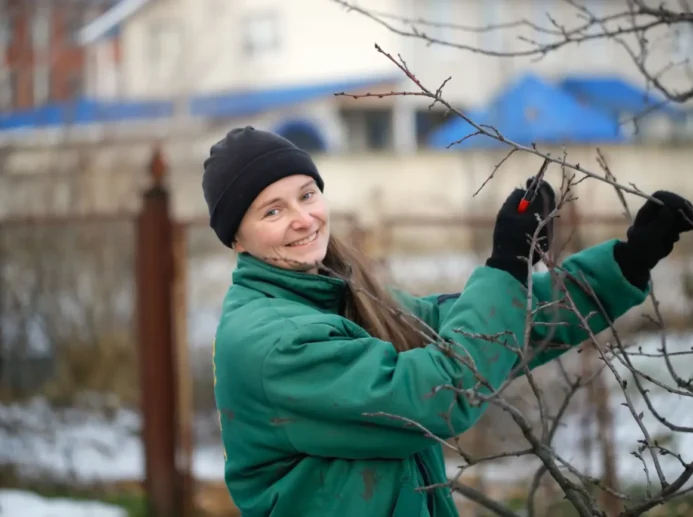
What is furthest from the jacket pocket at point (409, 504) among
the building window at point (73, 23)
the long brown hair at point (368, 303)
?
the building window at point (73, 23)

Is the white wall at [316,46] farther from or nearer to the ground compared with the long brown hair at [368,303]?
farther from the ground

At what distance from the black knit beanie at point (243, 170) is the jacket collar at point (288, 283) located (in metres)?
0.12

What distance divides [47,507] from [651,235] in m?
4.51

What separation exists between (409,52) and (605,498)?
23.7 m

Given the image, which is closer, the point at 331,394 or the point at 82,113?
the point at 331,394

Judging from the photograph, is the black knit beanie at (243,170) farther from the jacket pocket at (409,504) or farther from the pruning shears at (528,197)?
the jacket pocket at (409,504)

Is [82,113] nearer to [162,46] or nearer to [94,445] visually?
[94,445]

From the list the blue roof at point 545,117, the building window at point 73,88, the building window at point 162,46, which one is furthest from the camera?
the building window at point 162,46

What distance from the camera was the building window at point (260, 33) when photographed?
97.6ft

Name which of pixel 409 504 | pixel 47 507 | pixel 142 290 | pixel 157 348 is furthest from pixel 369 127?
pixel 409 504

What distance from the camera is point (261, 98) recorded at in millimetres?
28703

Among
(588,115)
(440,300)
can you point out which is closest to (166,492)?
(440,300)

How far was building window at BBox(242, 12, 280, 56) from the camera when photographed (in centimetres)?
2973

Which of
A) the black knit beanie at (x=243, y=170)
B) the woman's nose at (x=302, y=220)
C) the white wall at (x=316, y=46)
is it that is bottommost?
the woman's nose at (x=302, y=220)
